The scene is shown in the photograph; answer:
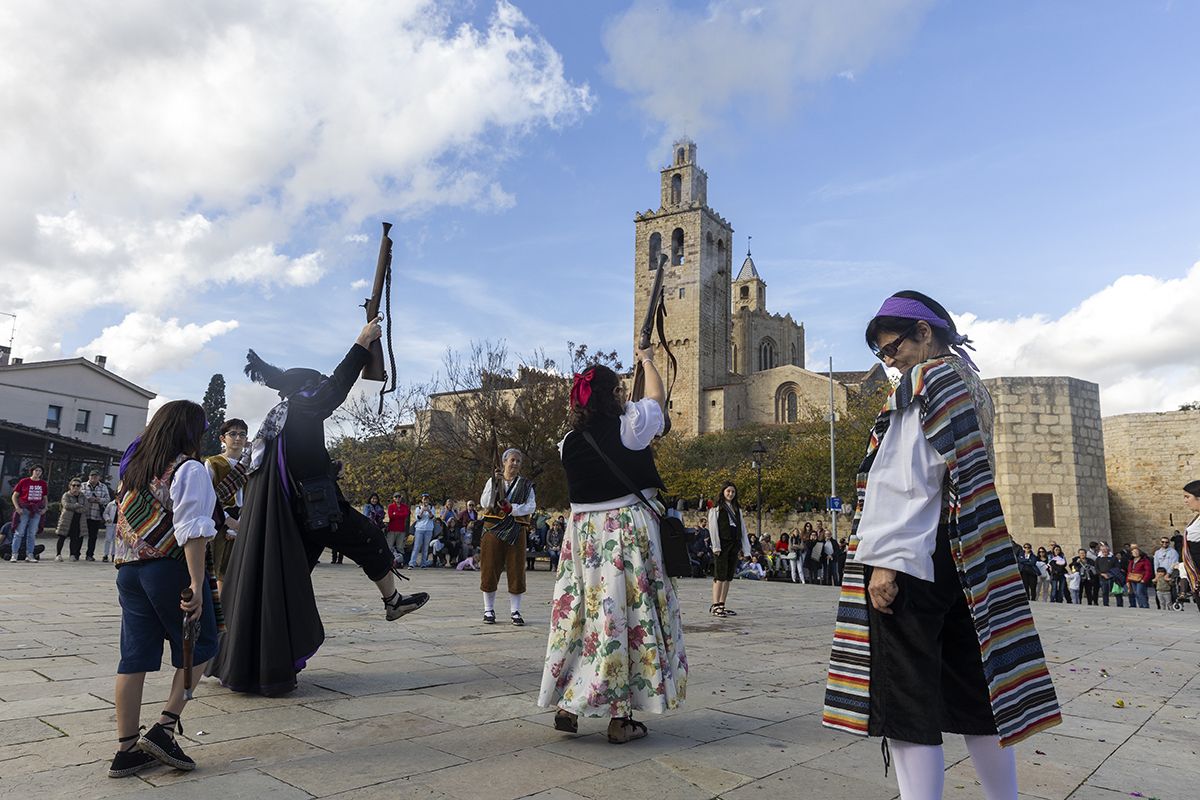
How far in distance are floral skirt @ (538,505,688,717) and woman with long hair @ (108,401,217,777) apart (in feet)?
5.32

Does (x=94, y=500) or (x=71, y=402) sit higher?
(x=71, y=402)

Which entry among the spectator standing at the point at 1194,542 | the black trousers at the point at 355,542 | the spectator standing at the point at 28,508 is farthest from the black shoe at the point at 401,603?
the spectator standing at the point at 28,508

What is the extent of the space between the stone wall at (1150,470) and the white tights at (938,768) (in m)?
32.3

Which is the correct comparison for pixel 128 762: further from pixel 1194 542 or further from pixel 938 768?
pixel 1194 542

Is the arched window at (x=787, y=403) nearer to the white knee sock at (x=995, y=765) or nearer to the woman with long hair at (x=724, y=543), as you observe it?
the woman with long hair at (x=724, y=543)

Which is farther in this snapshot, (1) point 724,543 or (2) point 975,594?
(1) point 724,543

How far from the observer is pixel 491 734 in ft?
12.3

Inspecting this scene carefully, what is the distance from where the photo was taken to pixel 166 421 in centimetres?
340

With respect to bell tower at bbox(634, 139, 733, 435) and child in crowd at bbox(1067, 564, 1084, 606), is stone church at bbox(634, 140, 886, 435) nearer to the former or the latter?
bell tower at bbox(634, 139, 733, 435)

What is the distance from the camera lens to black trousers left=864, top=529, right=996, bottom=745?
2314 millimetres

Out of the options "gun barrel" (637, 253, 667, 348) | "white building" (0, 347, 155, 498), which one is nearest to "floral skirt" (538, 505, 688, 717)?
"gun barrel" (637, 253, 667, 348)

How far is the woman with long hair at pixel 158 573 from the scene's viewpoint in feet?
10.1

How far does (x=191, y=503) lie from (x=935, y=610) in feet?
9.32

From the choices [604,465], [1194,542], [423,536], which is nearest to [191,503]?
[604,465]
